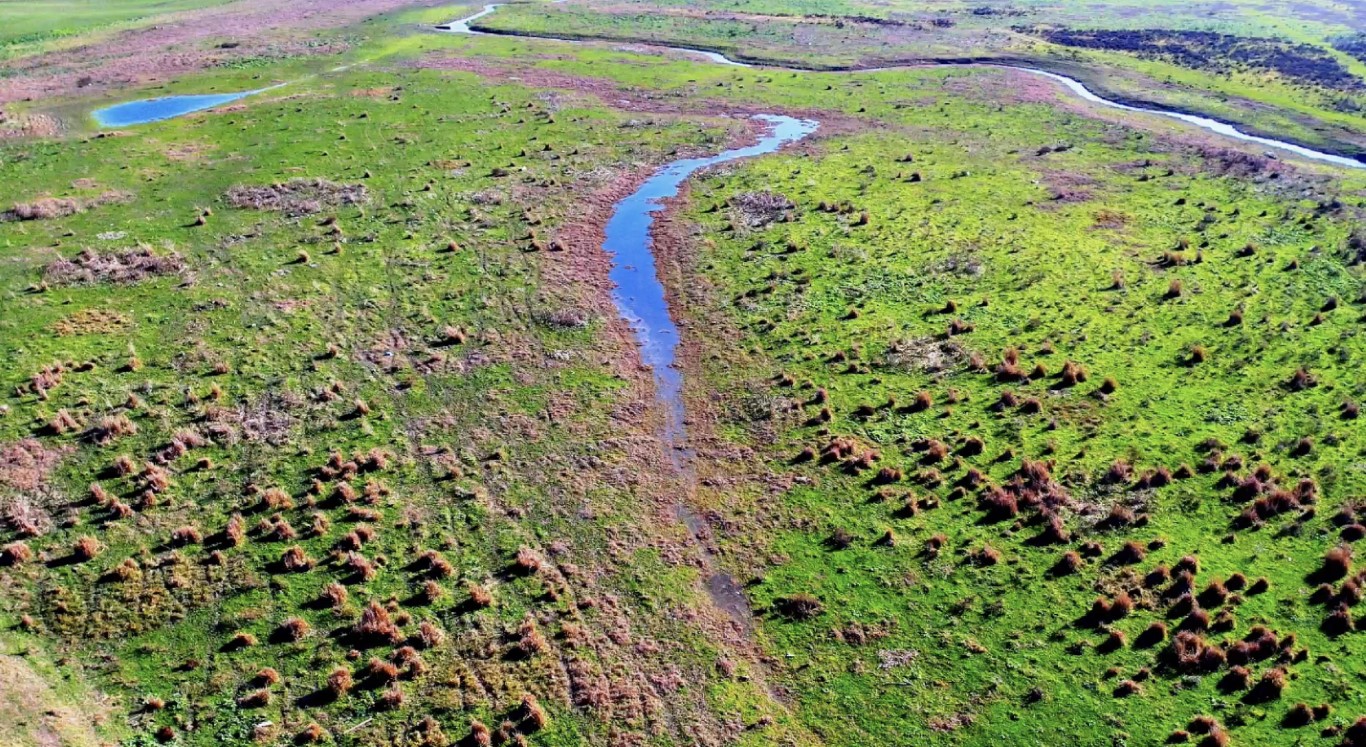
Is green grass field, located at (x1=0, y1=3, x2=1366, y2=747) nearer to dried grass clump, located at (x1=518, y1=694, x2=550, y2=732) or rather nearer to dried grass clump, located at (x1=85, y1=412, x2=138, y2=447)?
dried grass clump, located at (x1=518, y1=694, x2=550, y2=732)

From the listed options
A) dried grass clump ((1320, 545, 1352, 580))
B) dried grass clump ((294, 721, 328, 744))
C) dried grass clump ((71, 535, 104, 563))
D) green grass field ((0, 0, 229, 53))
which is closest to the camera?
dried grass clump ((294, 721, 328, 744))

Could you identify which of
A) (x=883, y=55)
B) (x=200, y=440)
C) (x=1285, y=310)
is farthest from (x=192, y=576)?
(x=883, y=55)

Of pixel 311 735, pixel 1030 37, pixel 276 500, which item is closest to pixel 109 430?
pixel 276 500

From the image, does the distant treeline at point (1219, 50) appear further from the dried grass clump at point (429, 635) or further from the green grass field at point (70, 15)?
the green grass field at point (70, 15)

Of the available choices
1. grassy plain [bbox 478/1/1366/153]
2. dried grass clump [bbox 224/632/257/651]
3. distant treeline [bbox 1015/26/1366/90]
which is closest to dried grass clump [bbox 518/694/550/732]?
dried grass clump [bbox 224/632/257/651]

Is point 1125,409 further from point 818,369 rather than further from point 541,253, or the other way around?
point 541,253

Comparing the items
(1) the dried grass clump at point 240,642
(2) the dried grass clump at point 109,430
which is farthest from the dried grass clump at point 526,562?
(2) the dried grass clump at point 109,430
